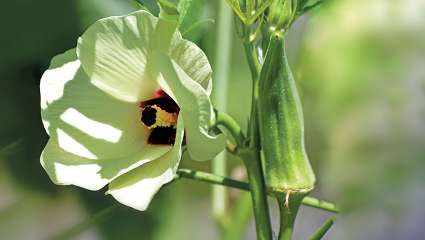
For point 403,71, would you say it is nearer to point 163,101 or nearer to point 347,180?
point 347,180

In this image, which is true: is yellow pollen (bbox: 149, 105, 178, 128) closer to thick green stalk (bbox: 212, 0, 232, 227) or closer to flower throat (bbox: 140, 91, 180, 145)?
flower throat (bbox: 140, 91, 180, 145)

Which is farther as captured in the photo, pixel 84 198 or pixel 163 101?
pixel 84 198

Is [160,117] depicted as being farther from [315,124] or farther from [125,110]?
[315,124]

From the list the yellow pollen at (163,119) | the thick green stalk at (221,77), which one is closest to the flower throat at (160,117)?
the yellow pollen at (163,119)

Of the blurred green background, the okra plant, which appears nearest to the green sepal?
the okra plant

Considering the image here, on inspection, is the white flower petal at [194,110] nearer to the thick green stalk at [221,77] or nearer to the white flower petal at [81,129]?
the white flower petal at [81,129]

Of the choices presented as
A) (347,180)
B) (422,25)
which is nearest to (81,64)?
(347,180)

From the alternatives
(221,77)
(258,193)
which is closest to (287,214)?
(258,193)

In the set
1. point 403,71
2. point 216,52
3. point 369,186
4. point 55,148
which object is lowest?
point 369,186
